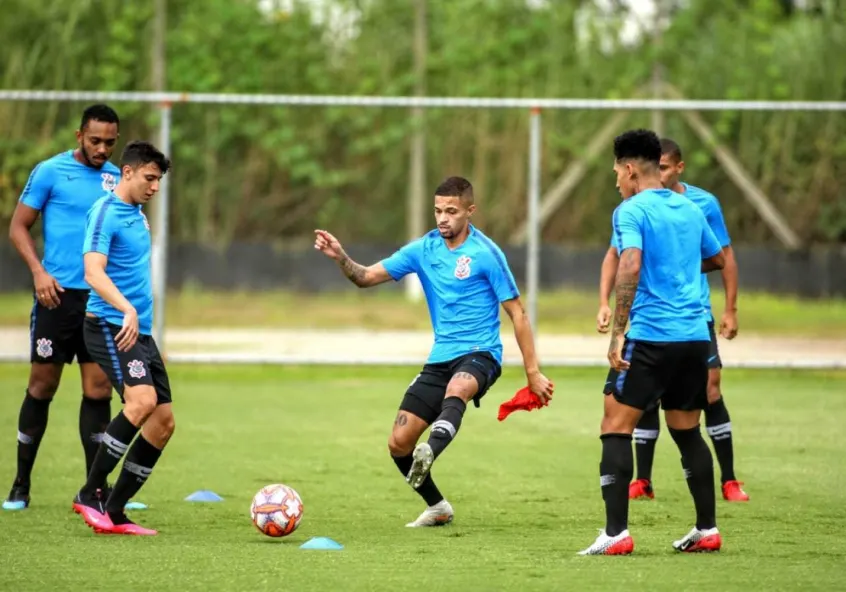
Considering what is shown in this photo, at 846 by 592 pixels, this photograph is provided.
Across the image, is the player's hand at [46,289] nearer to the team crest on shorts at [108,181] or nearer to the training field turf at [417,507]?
the team crest on shorts at [108,181]

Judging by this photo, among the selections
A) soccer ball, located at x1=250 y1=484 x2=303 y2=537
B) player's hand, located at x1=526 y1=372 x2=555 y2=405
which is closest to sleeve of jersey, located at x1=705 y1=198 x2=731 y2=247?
player's hand, located at x1=526 y1=372 x2=555 y2=405

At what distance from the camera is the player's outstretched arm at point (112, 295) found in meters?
7.53

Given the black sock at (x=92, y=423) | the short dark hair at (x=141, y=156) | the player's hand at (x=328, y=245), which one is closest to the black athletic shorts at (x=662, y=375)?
the player's hand at (x=328, y=245)

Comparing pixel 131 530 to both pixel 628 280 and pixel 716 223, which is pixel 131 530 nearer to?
pixel 628 280

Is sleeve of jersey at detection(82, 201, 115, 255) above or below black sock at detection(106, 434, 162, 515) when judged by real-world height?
above

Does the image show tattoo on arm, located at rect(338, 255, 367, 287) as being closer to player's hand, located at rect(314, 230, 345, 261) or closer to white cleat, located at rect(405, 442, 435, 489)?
player's hand, located at rect(314, 230, 345, 261)

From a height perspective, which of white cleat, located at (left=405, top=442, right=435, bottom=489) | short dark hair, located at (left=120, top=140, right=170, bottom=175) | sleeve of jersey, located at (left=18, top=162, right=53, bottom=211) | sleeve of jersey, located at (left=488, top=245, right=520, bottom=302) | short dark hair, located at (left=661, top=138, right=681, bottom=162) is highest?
short dark hair, located at (left=661, top=138, right=681, bottom=162)

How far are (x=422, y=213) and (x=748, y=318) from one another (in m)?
4.91

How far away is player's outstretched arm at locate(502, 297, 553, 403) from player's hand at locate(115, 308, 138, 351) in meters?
1.87

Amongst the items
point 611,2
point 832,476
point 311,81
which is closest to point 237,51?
point 311,81

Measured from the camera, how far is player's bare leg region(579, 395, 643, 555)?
22.8 ft

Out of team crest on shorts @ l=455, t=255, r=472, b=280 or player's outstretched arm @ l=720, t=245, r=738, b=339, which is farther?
player's outstretched arm @ l=720, t=245, r=738, b=339

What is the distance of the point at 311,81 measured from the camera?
25.3 metres

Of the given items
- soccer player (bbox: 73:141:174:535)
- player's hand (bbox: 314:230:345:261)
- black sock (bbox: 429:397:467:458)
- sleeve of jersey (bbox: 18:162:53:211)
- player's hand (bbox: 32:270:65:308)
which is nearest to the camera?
black sock (bbox: 429:397:467:458)
